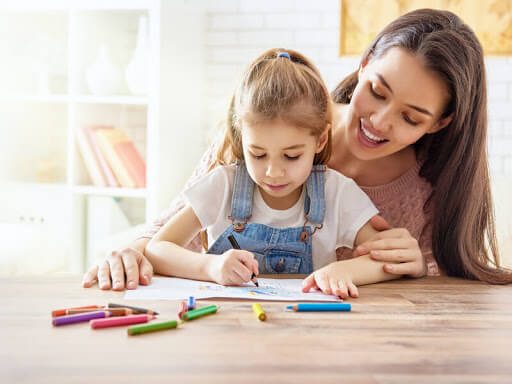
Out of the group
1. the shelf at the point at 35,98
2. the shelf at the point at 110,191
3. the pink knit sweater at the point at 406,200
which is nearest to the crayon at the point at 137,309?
the pink knit sweater at the point at 406,200

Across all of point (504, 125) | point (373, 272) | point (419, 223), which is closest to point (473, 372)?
point (373, 272)

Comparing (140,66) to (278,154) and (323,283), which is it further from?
(323,283)

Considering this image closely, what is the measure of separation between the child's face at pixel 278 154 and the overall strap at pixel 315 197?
73mm

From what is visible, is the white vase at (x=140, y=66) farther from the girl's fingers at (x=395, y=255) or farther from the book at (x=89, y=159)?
the girl's fingers at (x=395, y=255)

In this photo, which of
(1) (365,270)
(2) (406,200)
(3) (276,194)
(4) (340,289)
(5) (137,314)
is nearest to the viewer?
(5) (137,314)

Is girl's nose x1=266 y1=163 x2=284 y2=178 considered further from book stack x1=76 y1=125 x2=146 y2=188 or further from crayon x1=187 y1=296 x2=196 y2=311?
book stack x1=76 y1=125 x2=146 y2=188

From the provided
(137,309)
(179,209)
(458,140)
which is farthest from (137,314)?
(458,140)

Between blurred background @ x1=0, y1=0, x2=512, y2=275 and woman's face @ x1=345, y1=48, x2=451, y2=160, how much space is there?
1.61 metres

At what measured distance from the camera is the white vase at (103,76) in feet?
11.0

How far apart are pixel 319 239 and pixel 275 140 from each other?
286 millimetres

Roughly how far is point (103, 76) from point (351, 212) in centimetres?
198

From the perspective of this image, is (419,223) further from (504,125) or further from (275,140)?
(504,125)

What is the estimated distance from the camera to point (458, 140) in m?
1.81

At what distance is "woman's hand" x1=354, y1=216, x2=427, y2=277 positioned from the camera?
60.1 inches
